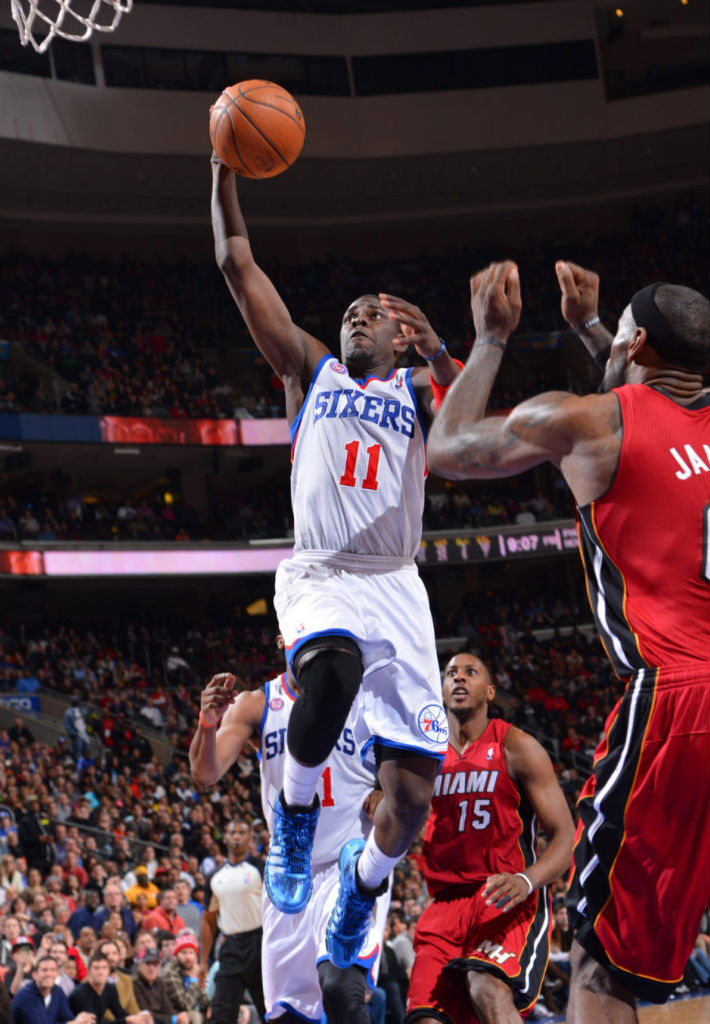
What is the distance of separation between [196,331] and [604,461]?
2616 centimetres

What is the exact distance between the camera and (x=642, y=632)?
128 inches

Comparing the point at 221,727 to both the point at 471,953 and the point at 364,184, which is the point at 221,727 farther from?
the point at 364,184

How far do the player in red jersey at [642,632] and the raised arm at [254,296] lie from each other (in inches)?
80.4

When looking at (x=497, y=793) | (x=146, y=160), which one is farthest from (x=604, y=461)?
(x=146, y=160)

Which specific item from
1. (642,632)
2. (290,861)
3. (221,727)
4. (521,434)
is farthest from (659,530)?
(221,727)

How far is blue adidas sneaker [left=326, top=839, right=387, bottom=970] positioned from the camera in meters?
5.02

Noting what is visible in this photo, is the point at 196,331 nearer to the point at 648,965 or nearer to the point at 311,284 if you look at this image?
the point at 311,284

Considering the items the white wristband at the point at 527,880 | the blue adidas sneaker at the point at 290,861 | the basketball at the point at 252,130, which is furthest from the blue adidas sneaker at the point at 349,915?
the basketball at the point at 252,130

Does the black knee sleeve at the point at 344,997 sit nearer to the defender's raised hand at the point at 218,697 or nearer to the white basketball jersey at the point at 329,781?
the white basketball jersey at the point at 329,781

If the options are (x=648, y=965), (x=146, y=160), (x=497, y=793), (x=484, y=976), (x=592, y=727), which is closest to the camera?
(x=648, y=965)

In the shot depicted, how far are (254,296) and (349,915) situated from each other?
272cm

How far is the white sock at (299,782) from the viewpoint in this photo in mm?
4806

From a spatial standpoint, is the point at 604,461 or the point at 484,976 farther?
the point at 484,976

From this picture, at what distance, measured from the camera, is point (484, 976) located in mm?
5270
